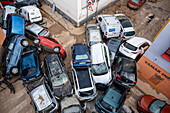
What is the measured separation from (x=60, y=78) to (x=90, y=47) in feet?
12.8

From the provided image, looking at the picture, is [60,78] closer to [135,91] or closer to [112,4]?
[135,91]

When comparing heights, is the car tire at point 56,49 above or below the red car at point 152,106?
above

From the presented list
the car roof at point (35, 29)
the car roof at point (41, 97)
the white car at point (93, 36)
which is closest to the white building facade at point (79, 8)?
the white car at point (93, 36)

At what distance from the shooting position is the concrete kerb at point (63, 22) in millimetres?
12742

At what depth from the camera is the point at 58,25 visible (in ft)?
43.3

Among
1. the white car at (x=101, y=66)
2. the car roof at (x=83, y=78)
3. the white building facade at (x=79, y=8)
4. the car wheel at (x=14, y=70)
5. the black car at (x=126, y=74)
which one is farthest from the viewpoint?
the white building facade at (x=79, y=8)

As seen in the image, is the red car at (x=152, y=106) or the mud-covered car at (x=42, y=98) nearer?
the mud-covered car at (x=42, y=98)

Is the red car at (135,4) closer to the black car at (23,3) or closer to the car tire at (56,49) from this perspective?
the car tire at (56,49)

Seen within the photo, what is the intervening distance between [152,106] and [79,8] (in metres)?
9.85

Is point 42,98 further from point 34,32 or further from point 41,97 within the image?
point 34,32

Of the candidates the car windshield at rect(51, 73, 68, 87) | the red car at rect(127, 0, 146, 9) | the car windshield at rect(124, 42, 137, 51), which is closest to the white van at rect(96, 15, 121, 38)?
the car windshield at rect(124, 42, 137, 51)

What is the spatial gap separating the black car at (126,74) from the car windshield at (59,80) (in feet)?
12.4

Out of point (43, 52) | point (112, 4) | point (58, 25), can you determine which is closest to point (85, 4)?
point (58, 25)

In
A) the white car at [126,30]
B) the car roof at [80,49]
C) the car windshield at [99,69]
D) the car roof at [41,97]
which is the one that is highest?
the white car at [126,30]
